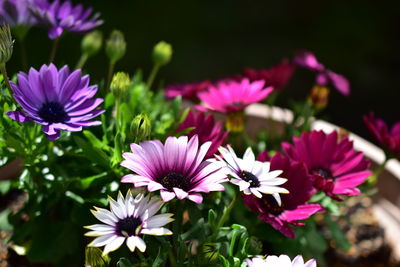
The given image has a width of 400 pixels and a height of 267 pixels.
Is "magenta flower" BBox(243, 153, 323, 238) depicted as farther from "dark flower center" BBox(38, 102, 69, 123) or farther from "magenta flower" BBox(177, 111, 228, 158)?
"dark flower center" BBox(38, 102, 69, 123)

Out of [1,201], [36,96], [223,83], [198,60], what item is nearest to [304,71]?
[198,60]

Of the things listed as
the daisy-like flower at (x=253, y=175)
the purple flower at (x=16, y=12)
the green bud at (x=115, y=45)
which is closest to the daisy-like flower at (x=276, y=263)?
the daisy-like flower at (x=253, y=175)

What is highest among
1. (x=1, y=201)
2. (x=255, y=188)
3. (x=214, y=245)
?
(x=255, y=188)

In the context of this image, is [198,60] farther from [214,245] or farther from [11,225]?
[214,245]

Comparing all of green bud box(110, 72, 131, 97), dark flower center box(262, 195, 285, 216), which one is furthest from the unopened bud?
green bud box(110, 72, 131, 97)

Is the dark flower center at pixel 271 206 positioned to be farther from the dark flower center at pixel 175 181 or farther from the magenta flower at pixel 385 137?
the magenta flower at pixel 385 137

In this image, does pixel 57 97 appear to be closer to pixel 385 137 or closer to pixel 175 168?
pixel 175 168

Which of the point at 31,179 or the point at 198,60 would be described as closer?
the point at 31,179
